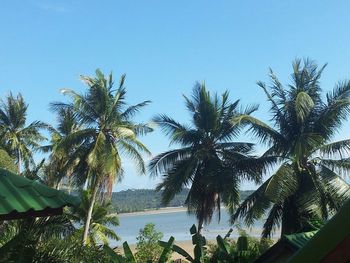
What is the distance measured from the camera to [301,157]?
20359mm

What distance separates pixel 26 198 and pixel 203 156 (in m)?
21.8

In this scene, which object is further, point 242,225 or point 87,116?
point 87,116

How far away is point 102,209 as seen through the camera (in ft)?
109

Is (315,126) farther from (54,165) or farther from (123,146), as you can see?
(54,165)

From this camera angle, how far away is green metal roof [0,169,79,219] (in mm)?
3387

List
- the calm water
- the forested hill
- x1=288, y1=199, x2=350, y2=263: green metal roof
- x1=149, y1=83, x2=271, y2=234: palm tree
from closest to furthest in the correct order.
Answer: x1=288, y1=199, x2=350, y2=263: green metal roof → x1=149, y1=83, x2=271, y2=234: palm tree → the calm water → the forested hill

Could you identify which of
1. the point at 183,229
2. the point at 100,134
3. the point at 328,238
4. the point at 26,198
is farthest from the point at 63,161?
the point at 183,229

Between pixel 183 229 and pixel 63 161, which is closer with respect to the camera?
pixel 63 161

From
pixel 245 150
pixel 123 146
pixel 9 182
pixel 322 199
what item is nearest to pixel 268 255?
pixel 9 182

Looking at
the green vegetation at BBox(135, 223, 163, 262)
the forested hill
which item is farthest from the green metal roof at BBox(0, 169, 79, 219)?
the forested hill

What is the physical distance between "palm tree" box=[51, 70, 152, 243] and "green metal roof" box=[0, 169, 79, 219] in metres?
23.6

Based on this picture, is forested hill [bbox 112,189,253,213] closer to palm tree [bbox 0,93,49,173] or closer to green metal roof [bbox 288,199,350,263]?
palm tree [bbox 0,93,49,173]

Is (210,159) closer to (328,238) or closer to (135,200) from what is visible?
(328,238)

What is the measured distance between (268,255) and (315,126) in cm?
1211
